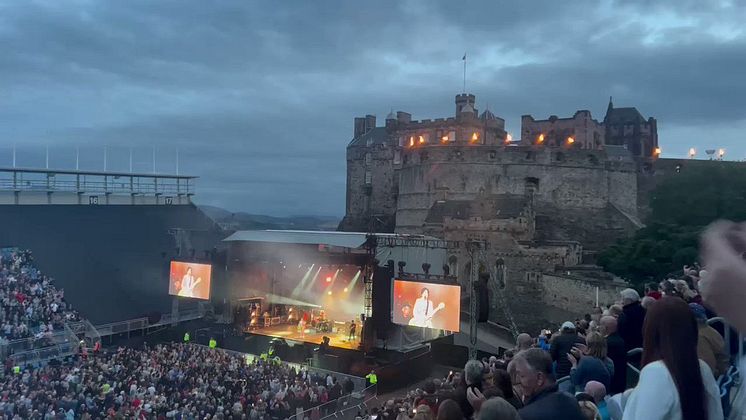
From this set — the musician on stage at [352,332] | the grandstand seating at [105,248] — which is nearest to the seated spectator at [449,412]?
the musician on stage at [352,332]

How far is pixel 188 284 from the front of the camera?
79.2ft

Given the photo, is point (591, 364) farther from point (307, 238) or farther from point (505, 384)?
point (307, 238)

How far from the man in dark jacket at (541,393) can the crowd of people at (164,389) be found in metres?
10.9

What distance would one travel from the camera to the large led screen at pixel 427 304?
1759cm

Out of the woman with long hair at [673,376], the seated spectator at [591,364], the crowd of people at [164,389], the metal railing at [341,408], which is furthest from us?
the metal railing at [341,408]

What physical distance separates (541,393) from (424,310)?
15436 millimetres

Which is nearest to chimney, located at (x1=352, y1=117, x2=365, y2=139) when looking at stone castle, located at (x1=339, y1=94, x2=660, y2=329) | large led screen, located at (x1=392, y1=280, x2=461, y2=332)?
stone castle, located at (x1=339, y1=94, x2=660, y2=329)

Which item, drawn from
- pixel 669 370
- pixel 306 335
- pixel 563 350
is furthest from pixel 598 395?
pixel 306 335

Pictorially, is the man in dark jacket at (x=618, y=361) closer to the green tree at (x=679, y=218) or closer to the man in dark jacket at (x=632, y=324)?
the man in dark jacket at (x=632, y=324)

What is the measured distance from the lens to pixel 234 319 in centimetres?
2452

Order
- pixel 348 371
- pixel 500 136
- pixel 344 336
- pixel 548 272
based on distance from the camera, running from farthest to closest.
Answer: pixel 500 136 < pixel 548 272 < pixel 344 336 < pixel 348 371

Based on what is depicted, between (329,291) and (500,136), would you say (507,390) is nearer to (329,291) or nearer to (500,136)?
(329,291)

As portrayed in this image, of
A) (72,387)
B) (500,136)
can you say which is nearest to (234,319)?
(72,387)

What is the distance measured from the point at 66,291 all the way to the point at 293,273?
10692 mm
